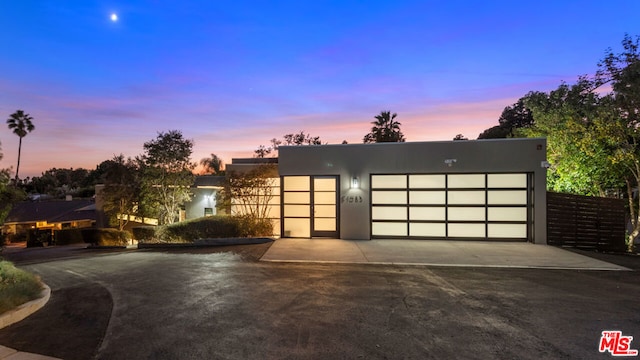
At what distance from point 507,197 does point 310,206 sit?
22.5 ft

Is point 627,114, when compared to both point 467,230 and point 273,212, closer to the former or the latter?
point 467,230

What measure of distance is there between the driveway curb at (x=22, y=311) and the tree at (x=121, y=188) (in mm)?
13448

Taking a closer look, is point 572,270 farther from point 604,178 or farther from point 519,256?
point 604,178

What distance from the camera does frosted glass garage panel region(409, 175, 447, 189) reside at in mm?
11492

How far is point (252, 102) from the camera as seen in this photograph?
63.1 feet

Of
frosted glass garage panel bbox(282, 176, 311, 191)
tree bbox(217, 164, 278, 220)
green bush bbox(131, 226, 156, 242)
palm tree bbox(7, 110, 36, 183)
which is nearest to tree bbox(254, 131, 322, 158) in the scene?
green bush bbox(131, 226, 156, 242)

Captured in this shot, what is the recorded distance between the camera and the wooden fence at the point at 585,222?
35.3ft

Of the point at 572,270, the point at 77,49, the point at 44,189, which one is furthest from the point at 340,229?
the point at 44,189

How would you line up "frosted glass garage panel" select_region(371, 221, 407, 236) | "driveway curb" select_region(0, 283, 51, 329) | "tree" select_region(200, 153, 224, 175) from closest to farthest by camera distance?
1. "driveway curb" select_region(0, 283, 51, 329)
2. "frosted glass garage panel" select_region(371, 221, 407, 236)
3. "tree" select_region(200, 153, 224, 175)

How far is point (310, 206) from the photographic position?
11969mm

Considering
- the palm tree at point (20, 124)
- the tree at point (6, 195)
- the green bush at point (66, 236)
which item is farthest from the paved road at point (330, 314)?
the palm tree at point (20, 124)

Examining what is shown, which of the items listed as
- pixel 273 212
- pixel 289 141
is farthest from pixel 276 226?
pixel 289 141

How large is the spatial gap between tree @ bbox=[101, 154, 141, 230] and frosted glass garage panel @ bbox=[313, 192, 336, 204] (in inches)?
436

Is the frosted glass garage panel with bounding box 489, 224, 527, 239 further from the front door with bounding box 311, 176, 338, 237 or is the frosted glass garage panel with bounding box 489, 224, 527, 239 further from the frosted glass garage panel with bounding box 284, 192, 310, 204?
the frosted glass garage panel with bounding box 284, 192, 310, 204
